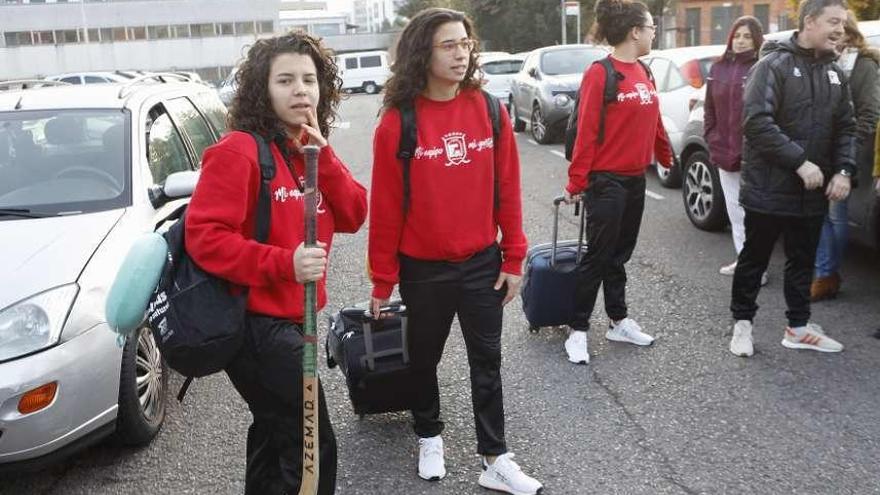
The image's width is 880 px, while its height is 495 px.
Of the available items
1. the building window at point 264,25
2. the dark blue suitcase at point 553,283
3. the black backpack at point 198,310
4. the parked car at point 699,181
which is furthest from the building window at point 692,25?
the black backpack at point 198,310

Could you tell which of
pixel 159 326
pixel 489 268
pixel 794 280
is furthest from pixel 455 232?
pixel 794 280

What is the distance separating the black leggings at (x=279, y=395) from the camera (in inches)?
98.0

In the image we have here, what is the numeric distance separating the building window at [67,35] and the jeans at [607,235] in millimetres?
74271

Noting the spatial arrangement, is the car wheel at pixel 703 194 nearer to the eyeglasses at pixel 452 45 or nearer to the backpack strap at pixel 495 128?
the backpack strap at pixel 495 128

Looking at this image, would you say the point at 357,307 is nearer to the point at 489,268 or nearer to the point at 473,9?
the point at 489,268

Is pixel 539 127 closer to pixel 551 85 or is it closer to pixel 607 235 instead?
pixel 551 85

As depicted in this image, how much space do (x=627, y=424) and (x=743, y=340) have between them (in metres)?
1.15

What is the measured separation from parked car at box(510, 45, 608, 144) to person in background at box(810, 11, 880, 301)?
8350mm

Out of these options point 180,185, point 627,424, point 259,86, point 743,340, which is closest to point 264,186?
point 259,86

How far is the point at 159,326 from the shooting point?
236 centimetres

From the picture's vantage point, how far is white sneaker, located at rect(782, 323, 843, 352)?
466 centimetres

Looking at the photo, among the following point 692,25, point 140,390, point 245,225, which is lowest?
point 140,390

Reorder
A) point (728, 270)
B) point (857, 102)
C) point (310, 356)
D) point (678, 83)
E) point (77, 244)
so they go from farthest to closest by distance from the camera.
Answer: point (678, 83) < point (728, 270) < point (857, 102) < point (77, 244) < point (310, 356)

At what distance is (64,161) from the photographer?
434cm
